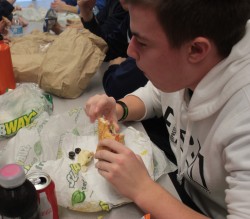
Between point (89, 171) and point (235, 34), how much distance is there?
1.69ft

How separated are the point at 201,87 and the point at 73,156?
15.9 inches

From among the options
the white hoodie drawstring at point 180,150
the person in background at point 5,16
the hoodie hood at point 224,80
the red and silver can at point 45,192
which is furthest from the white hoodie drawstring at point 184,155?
the person in background at point 5,16

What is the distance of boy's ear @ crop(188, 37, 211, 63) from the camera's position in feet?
2.39

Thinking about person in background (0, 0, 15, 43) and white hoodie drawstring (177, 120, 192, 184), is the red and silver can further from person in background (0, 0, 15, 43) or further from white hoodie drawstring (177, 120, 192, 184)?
person in background (0, 0, 15, 43)

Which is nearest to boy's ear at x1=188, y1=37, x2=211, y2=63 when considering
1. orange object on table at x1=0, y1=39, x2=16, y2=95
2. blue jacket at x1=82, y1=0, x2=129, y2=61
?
orange object on table at x1=0, y1=39, x2=16, y2=95

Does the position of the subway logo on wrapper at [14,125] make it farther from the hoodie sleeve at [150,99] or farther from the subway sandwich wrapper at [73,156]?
the hoodie sleeve at [150,99]

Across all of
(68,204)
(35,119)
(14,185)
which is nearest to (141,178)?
(68,204)

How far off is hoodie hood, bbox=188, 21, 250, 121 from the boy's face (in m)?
0.05

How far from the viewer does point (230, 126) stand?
700 mm

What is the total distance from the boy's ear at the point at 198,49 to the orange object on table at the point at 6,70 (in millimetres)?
765

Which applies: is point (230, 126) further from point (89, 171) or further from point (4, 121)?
point (4, 121)

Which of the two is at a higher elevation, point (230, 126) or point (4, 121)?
point (230, 126)

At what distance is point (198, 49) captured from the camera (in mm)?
746

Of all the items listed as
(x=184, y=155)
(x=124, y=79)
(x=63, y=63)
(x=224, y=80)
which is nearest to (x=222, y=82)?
(x=224, y=80)
